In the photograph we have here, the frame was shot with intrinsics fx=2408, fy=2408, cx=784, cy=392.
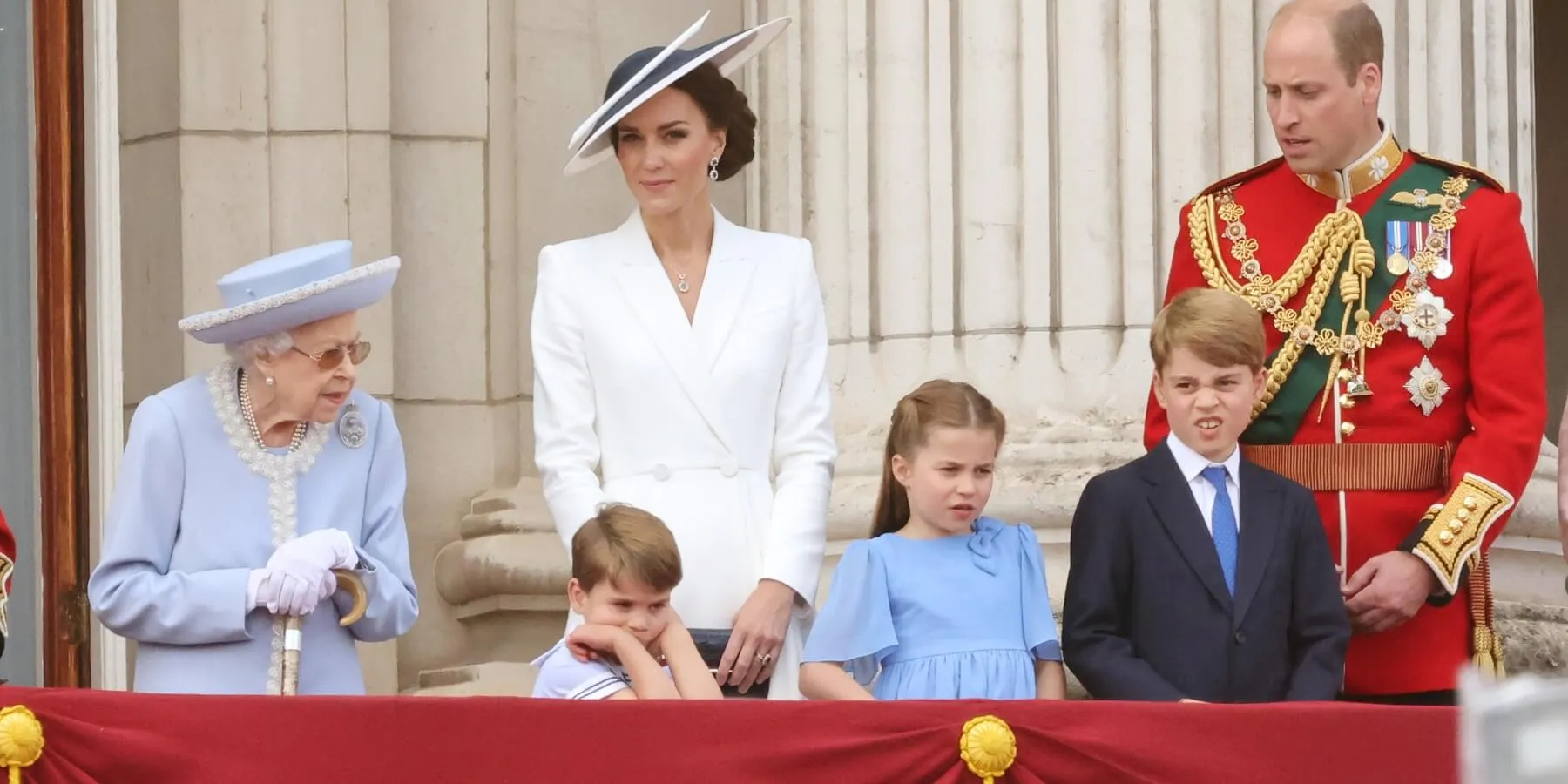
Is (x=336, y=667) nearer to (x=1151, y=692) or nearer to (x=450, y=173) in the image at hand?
(x=1151, y=692)

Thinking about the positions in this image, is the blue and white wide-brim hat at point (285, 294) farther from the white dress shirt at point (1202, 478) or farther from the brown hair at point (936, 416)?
the white dress shirt at point (1202, 478)

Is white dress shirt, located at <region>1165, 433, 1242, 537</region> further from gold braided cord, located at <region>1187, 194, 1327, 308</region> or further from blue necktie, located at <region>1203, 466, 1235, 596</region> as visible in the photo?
gold braided cord, located at <region>1187, 194, 1327, 308</region>

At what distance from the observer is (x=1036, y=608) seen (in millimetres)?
3719

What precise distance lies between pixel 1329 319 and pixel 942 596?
82cm

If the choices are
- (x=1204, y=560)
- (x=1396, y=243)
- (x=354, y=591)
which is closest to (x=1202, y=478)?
(x=1204, y=560)

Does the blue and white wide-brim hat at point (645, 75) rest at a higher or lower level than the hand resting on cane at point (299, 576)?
higher

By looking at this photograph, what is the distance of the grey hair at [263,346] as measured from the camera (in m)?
3.64

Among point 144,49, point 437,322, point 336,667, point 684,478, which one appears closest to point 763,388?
point 684,478

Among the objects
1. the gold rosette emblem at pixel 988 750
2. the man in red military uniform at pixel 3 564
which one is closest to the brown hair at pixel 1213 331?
the gold rosette emblem at pixel 988 750

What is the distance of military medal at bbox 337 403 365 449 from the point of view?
12.2ft

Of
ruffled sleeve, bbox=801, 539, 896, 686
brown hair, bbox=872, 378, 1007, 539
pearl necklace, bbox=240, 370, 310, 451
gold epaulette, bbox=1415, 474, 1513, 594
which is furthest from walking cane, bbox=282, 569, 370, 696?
gold epaulette, bbox=1415, 474, 1513, 594

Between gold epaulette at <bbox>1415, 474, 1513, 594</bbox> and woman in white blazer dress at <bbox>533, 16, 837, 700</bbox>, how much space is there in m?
0.95

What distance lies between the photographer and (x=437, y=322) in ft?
19.9

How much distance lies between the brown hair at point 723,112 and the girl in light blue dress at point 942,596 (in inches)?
23.1
